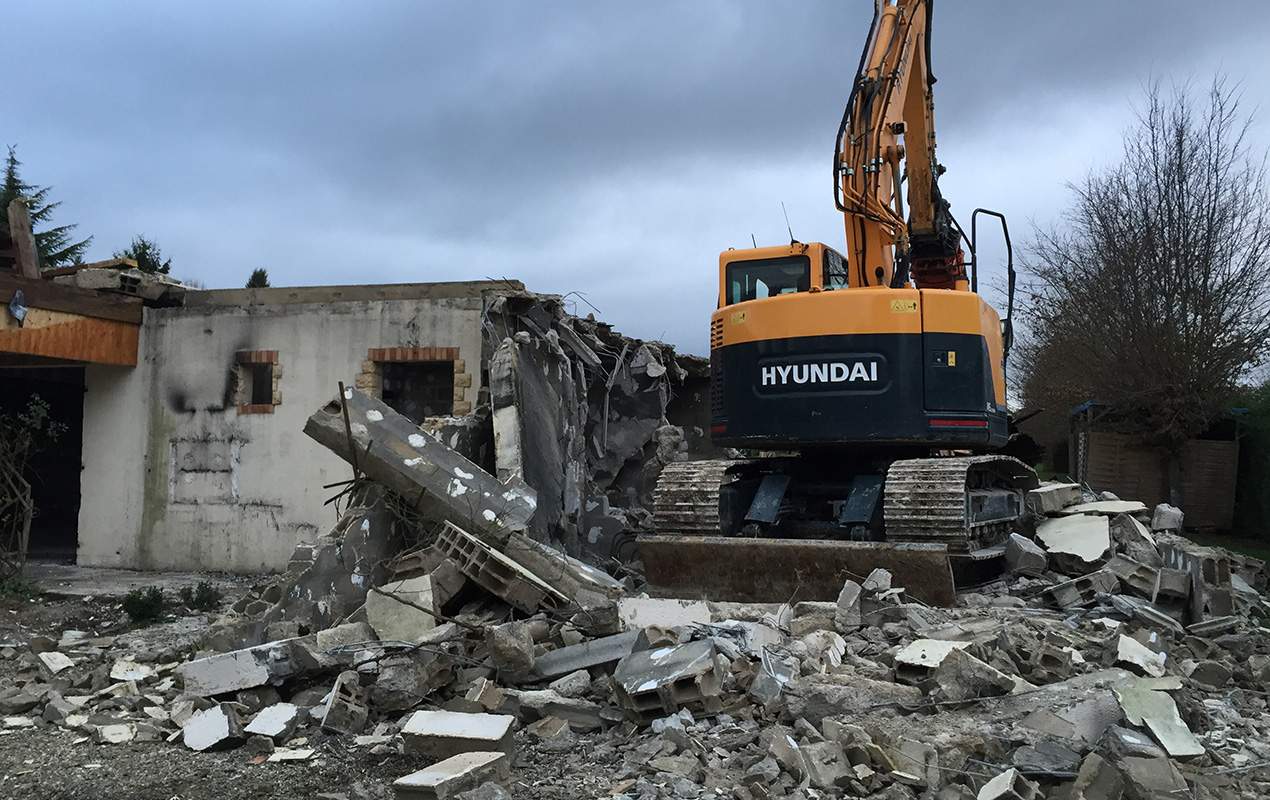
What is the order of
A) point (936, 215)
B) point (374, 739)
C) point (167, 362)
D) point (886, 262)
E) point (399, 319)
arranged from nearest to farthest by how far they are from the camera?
point (374, 739)
point (886, 262)
point (936, 215)
point (399, 319)
point (167, 362)

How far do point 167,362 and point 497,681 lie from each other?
8743 millimetres

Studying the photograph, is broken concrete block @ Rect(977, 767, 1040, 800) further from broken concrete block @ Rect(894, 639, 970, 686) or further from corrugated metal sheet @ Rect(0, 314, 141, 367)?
corrugated metal sheet @ Rect(0, 314, 141, 367)

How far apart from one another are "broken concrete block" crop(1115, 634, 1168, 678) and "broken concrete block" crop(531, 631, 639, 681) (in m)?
2.83

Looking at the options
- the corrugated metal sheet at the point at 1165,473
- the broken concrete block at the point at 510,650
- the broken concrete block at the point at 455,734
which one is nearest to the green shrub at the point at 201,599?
the broken concrete block at the point at 510,650

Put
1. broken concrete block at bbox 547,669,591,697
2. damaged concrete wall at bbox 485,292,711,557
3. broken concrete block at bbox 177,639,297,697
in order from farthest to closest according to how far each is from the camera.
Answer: damaged concrete wall at bbox 485,292,711,557, broken concrete block at bbox 177,639,297,697, broken concrete block at bbox 547,669,591,697

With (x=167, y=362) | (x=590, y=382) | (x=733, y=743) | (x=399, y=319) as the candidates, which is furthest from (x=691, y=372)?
(x=733, y=743)

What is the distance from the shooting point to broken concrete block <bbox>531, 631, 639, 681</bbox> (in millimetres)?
6012

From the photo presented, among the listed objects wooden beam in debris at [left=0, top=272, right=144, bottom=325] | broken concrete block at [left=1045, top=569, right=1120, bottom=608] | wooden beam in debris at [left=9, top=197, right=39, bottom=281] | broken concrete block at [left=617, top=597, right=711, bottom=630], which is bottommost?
broken concrete block at [left=617, top=597, right=711, bottom=630]

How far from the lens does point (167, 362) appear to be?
42.7ft

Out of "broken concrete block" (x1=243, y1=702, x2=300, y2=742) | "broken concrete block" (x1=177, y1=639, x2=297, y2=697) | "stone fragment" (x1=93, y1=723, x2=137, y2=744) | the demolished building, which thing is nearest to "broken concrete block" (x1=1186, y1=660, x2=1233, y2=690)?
"broken concrete block" (x1=243, y1=702, x2=300, y2=742)

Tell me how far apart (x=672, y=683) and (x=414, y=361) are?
24.6ft

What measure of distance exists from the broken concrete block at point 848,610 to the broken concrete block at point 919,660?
0.89 meters

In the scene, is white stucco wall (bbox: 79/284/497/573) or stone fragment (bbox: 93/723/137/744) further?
white stucco wall (bbox: 79/284/497/573)

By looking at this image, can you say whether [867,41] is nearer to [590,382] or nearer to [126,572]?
[590,382]
